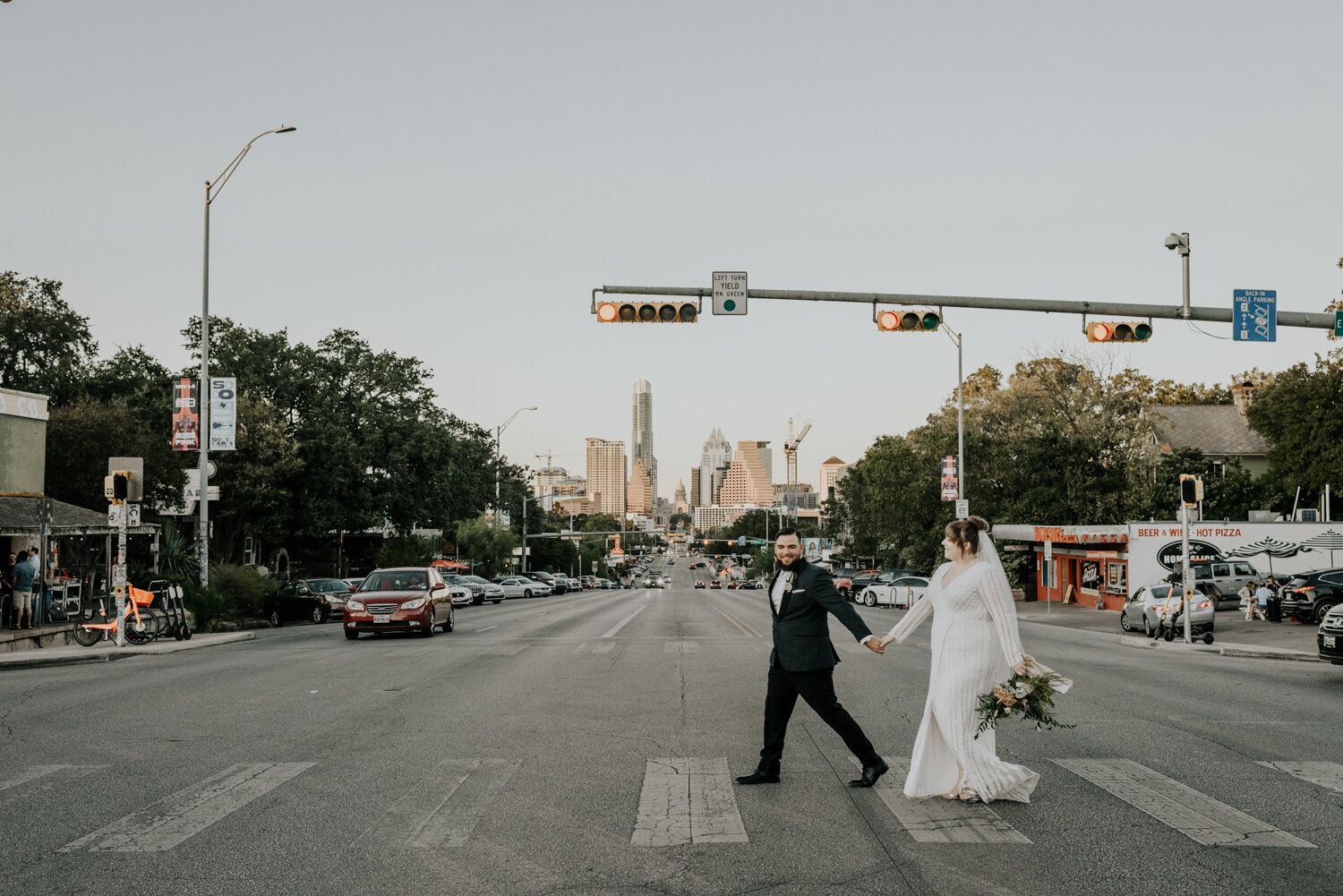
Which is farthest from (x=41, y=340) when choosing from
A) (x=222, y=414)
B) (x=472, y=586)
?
(x=222, y=414)

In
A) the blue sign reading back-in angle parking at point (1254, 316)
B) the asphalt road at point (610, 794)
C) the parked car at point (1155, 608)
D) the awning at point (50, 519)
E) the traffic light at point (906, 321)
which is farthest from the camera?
the parked car at point (1155, 608)

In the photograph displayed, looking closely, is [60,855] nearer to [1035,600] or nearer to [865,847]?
[865,847]

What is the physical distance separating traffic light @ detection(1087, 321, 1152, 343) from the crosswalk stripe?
1161cm

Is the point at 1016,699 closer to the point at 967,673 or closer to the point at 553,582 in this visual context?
the point at 967,673

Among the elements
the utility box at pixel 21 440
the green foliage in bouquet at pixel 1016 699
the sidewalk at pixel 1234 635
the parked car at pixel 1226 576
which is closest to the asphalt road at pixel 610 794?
the green foliage in bouquet at pixel 1016 699

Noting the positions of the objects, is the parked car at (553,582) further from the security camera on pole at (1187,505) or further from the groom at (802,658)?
the groom at (802,658)

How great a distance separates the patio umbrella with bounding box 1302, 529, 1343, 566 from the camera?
40.8m

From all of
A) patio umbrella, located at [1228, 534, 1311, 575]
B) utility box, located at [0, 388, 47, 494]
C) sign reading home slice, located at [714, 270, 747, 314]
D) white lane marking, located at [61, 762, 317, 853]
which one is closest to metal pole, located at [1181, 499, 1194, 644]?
sign reading home slice, located at [714, 270, 747, 314]

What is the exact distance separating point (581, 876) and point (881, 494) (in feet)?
185

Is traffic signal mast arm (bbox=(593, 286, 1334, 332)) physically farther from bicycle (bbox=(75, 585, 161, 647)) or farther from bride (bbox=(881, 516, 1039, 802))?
bicycle (bbox=(75, 585, 161, 647))

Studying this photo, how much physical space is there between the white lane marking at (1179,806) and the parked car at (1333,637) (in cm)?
861

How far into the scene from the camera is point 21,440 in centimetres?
3266

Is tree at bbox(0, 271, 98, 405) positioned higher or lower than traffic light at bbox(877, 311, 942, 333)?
higher

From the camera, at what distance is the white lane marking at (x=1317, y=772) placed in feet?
26.7
